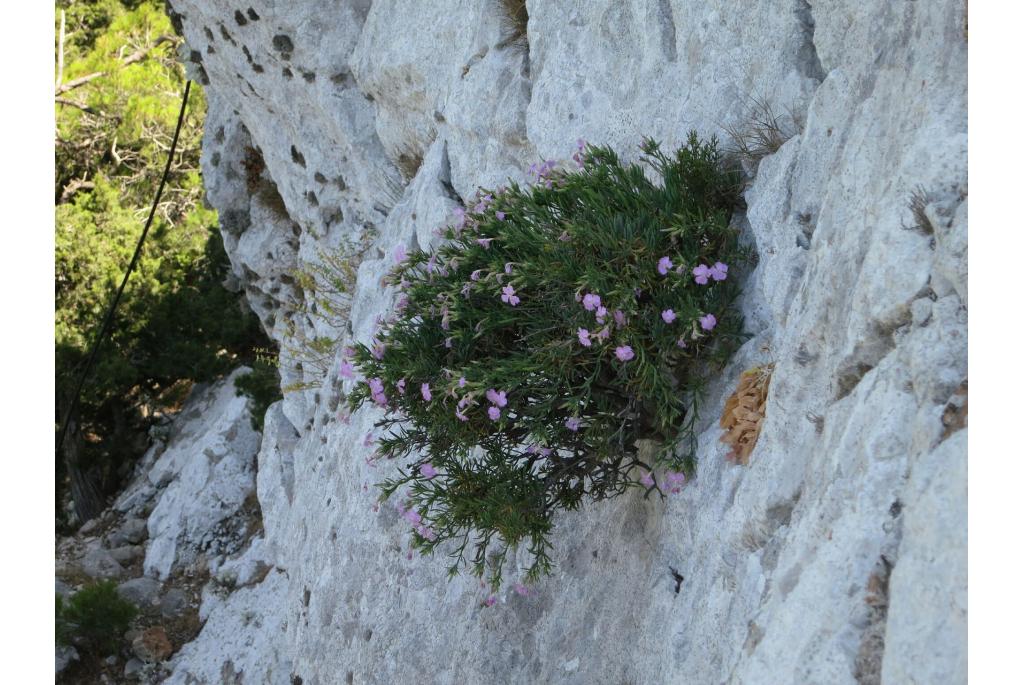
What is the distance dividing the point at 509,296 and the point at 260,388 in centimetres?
1051

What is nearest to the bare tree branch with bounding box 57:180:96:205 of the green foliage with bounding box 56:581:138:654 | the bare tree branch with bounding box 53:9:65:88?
the bare tree branch with bounding box 53:9:65:88

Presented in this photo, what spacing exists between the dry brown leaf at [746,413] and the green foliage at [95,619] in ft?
27.8

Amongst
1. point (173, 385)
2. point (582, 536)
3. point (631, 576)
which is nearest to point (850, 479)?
point (631, 576)

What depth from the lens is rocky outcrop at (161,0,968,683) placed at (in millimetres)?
2605

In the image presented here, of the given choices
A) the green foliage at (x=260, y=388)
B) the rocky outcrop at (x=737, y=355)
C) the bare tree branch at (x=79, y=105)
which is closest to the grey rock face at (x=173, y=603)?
the rocky outcrop at (x=737, y=355)

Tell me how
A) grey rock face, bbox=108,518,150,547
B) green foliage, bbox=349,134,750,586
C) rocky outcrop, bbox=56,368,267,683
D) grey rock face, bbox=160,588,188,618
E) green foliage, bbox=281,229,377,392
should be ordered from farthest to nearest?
grey rock face, bbox=108,518,150,547 < grey rock face, bbox=160,588,188,618 < rocky outcrop, bbox=56,368,267,683 < green foliage, bbox=281,229,377,392 < green foliage, bbox=349,134,750,586

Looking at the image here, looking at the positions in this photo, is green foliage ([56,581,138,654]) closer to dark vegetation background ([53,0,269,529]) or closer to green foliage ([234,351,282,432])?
green foliage ([234,351,282,432])

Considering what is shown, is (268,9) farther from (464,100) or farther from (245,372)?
(245,372)

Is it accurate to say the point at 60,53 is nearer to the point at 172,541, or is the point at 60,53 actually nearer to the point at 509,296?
the point at 172,541

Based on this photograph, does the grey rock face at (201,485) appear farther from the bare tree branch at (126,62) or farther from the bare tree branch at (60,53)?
the bare tree branch at (126,62)

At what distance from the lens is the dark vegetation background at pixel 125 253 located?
53.0ft

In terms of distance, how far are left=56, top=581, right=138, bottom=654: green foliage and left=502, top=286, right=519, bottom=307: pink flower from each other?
316 inches

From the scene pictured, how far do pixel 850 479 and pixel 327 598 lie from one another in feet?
15.3

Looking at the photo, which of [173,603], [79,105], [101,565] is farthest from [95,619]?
[79,105]
